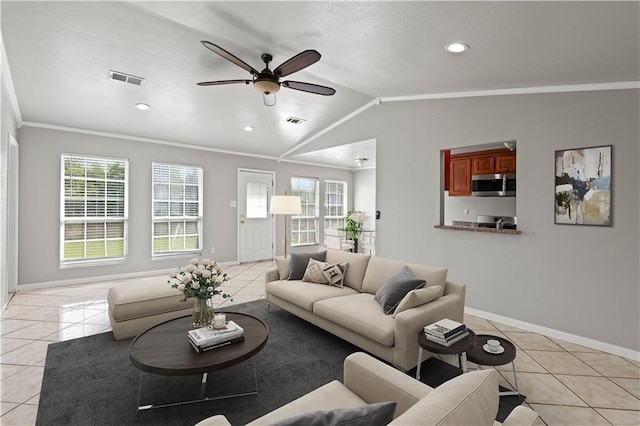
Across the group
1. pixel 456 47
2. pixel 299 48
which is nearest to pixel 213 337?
pixel 299 48

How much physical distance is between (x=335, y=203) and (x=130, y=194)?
5168 millimetres

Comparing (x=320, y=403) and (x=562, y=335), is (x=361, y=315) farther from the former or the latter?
(x=562, y=335)

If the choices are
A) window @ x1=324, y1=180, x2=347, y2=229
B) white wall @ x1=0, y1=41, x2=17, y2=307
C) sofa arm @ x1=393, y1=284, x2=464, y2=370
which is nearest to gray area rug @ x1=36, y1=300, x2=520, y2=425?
sofa arm @ x1=393, y1=284, x2=464, y2=370

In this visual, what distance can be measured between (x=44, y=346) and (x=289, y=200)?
326 cm

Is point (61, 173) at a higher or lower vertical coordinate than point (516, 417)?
higher

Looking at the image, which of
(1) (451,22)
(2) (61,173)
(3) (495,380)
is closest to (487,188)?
(1) (451,22)

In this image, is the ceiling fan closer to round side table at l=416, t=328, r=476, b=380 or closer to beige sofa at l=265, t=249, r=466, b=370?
beige sofa at l=265, t=249, r=466, b=370

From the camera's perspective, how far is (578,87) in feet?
10.6

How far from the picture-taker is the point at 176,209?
635cm

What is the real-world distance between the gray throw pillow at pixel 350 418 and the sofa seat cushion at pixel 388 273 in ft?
6.90

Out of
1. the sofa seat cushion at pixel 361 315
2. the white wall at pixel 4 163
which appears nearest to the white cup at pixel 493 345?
the sofa seat cushion at pixel 361 315

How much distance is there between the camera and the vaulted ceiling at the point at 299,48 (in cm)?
236

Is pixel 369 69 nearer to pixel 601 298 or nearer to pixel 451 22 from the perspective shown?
pixel 451 22

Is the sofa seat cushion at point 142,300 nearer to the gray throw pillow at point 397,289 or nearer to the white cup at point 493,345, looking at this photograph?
the gray throw pillow at point 397,289
